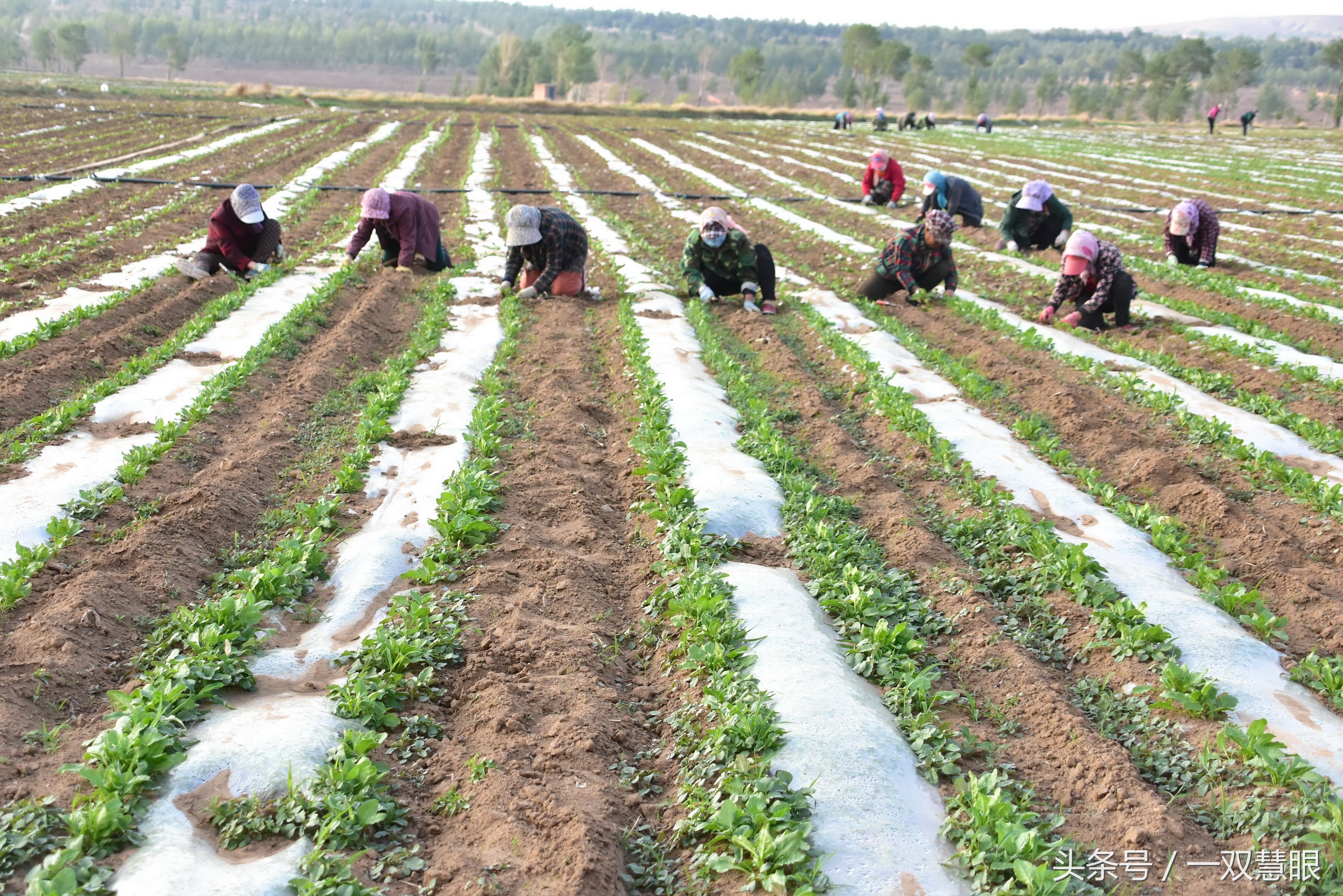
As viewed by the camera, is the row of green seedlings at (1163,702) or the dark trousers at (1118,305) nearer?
the row of green seedlings at (1163,702)

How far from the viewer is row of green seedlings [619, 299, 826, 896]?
9.26 ft

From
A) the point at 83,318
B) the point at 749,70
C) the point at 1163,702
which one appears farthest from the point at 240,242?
the point at 749,70

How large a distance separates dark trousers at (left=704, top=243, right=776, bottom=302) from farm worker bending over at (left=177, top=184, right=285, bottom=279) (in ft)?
15.6

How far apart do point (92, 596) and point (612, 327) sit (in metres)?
5.55

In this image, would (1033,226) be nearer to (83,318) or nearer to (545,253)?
(545,253)

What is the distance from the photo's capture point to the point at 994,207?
18109 millimetres

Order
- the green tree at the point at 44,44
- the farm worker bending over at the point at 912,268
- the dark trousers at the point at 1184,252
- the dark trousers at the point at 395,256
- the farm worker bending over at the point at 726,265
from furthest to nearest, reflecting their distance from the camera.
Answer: the green tree at the point at 44,44, the dark trousers at the point at 1184,252, the dark trousers at the point at 395,256, the farm worker bending over at the point at 912,268, the farm worker bending over at the point at 726,265

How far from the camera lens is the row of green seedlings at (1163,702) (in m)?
3.06

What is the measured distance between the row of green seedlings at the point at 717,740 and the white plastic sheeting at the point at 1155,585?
1.85m

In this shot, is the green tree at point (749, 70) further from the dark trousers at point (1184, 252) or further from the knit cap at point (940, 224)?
the knit cap at point (940, 224)

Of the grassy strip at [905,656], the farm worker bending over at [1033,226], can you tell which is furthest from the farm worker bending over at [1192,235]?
the grassy strip at [905,656]

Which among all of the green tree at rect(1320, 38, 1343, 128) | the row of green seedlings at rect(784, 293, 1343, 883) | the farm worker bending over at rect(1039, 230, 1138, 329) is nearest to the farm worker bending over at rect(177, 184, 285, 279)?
the row of green seedlings at rect(784, 293, 1343, 883)

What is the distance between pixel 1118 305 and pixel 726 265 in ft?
12.9

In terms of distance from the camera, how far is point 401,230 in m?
10.2
